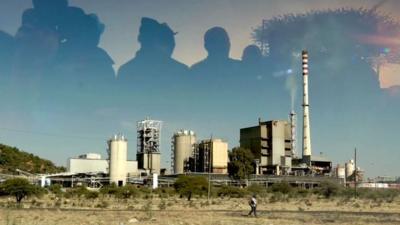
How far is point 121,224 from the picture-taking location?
36.1m

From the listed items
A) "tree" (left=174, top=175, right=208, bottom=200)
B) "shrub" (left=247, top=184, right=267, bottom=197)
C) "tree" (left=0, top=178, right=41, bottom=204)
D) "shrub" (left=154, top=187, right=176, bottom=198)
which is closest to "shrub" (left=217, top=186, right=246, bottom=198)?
"shrub" (left=247, top=184, right=267, bottom=197)

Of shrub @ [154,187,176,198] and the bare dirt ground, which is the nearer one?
the bare dirt ground

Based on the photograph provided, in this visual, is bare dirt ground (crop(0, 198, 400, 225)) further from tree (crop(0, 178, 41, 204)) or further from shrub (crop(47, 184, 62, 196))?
shrub (crop(47, 184, 62, 196))

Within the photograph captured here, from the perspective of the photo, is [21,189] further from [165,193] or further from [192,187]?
[165,193]

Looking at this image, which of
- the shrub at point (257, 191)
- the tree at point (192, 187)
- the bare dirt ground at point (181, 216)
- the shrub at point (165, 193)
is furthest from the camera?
the shrub at point (257, 191)

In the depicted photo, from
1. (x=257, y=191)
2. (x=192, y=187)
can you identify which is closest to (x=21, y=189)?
(x=192, y=187)

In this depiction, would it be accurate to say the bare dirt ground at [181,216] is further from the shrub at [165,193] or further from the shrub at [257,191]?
the shrub at [257,191]

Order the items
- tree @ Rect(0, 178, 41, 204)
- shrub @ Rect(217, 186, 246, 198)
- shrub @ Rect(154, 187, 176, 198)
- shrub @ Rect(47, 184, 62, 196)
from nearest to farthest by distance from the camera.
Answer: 1. tree @ Rect(0, 178, 41, 204)
2. shrub @ Rect(154, 187, 176, 198)
3. shrub @ Rect(47, 184, 62, 196)
4. shrub @ Rect(217, 186, 246, 198)

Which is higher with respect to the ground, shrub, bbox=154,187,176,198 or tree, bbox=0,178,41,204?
tree, bbox=0,178,41,204

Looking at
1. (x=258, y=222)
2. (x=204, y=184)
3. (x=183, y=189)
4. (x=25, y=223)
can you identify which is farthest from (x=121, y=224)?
(x=204, y=184)

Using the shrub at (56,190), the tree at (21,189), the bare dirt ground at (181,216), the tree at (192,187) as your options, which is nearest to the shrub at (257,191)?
the tree at (192,187)

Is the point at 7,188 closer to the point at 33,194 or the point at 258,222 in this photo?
the point at 33,194

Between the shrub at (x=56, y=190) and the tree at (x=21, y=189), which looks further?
the shrub at (x=56, y=190)

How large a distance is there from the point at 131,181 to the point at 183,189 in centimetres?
9700
